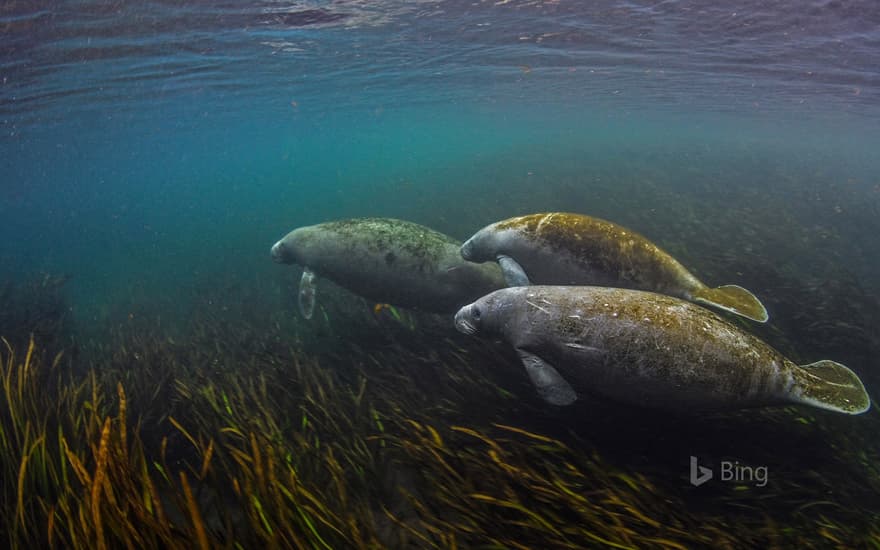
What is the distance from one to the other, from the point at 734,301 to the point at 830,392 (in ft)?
3.18

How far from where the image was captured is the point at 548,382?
3.51 meters

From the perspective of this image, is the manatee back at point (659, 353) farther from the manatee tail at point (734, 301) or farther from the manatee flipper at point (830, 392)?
the manatee tail at point (734, 301)

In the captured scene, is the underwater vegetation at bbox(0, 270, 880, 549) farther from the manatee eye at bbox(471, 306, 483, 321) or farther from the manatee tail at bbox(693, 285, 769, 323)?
the manatee tail at bbox(693, 285, 769, 323)

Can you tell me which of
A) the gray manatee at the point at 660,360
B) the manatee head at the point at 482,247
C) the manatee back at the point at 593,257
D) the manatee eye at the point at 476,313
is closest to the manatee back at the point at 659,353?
the gray manatee at the point at 660,360

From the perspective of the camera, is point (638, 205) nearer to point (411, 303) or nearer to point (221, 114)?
point (411, 303)

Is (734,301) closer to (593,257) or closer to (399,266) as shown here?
(593,257)

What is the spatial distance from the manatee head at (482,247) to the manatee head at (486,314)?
3.41ft

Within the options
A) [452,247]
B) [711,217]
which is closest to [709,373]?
[452,247]

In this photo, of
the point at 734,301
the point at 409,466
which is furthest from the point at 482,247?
the point at 409,466

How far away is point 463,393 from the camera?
4629 mm

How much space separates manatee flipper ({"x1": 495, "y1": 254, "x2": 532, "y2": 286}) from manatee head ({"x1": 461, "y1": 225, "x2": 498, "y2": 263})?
0.87ft

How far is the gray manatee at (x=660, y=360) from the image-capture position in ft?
9.63

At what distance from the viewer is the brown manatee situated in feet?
12.9

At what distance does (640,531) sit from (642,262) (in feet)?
7.87
